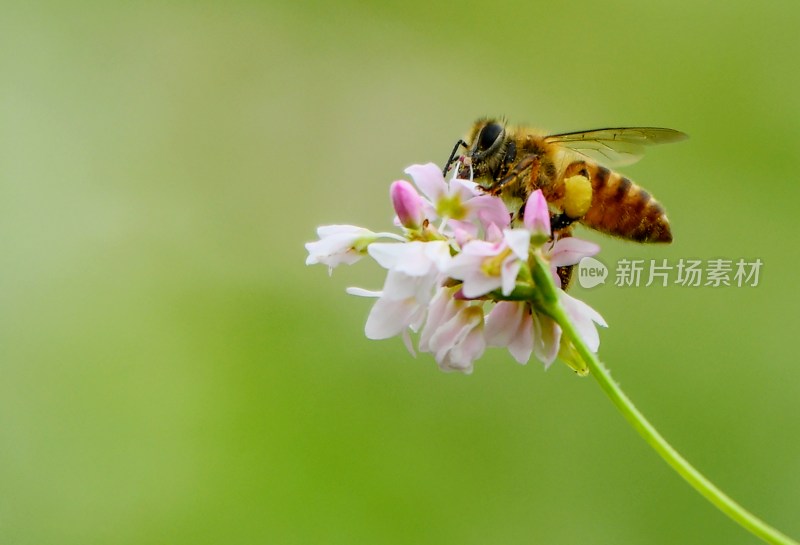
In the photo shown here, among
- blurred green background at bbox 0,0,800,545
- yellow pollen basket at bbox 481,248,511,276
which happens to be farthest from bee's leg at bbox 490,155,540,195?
blurred green background at bbox 0,0,800,545

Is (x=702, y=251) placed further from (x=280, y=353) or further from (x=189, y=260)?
(x=189, y=260)

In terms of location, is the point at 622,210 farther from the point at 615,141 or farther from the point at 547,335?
the point at 547,335

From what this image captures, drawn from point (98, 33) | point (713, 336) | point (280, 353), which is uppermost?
point (98, 33)

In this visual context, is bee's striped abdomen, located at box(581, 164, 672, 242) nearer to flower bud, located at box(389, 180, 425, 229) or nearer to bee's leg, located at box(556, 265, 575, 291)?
bee's leg, located at box(556, 265, 575, 291)

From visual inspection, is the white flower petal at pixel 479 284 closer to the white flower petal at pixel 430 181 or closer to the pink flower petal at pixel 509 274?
the pink flower petal at pixel 509 274

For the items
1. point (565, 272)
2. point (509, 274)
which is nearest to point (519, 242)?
point (509, 274)

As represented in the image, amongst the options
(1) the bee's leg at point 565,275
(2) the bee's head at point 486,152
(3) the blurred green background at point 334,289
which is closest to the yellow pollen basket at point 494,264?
(1) the bee's leg at point 565,275

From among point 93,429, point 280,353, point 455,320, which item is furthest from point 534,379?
point 455,320
